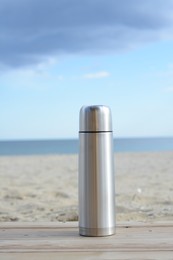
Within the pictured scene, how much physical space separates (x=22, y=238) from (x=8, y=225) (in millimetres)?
188

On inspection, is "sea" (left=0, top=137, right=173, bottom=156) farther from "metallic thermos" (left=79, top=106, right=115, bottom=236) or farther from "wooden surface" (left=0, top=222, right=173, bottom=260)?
"metallic thermos" (left=79, top=106, right=115, bottom=236)

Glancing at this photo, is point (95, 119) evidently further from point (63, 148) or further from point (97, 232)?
point (63, 148)

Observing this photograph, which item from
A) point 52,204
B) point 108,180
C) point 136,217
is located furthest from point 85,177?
point 52,204

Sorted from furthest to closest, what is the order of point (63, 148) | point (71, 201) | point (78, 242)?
point (63, 148)
point (71, 201)
point (78, 242)

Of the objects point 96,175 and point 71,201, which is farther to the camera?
point 71,201

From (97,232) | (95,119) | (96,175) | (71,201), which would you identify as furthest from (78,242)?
(71,201)

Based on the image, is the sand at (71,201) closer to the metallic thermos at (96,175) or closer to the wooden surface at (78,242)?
the wooden surface at (78,242)

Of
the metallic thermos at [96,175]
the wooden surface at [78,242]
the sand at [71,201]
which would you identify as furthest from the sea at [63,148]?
the metallic thermos at [96,175]

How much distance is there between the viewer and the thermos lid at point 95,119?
1244 mm

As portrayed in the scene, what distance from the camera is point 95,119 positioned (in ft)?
4.08

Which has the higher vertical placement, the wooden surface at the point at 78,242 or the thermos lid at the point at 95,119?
the thermos lid at the point at 95,119

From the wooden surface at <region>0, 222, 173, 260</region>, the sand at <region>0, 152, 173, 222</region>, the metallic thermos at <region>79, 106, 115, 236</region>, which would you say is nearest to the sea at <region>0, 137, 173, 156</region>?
the sand at <region>0, 152, 173, 222</region>

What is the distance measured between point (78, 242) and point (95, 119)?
327 mm

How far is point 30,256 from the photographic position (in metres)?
1.06
